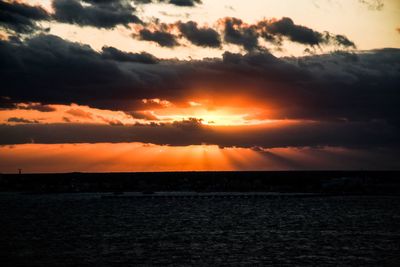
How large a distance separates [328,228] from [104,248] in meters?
38.6

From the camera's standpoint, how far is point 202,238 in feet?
244

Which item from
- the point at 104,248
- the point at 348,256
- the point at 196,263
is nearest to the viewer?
the point at 196,263

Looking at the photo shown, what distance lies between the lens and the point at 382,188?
197250 mm

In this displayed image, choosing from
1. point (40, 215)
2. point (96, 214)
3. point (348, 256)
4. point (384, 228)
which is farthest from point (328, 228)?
point (40, 215)

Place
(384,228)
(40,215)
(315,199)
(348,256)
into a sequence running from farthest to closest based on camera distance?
1. (315,199)
2. (40,215)
3. (384,228)
4. (348,256)

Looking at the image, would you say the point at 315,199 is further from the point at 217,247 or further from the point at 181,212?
the point at 217,247

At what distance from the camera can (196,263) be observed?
53.6 m

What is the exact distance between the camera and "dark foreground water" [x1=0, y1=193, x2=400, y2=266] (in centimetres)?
5619

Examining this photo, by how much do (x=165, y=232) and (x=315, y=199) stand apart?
9191 cm

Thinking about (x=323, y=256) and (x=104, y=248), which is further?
(x=104, y=248)

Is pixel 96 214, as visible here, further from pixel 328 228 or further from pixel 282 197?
pixel 282 197

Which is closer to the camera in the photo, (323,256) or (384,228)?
(323,256)


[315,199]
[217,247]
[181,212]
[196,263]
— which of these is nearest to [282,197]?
[315,199]

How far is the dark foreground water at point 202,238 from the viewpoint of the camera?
56.2 metres
